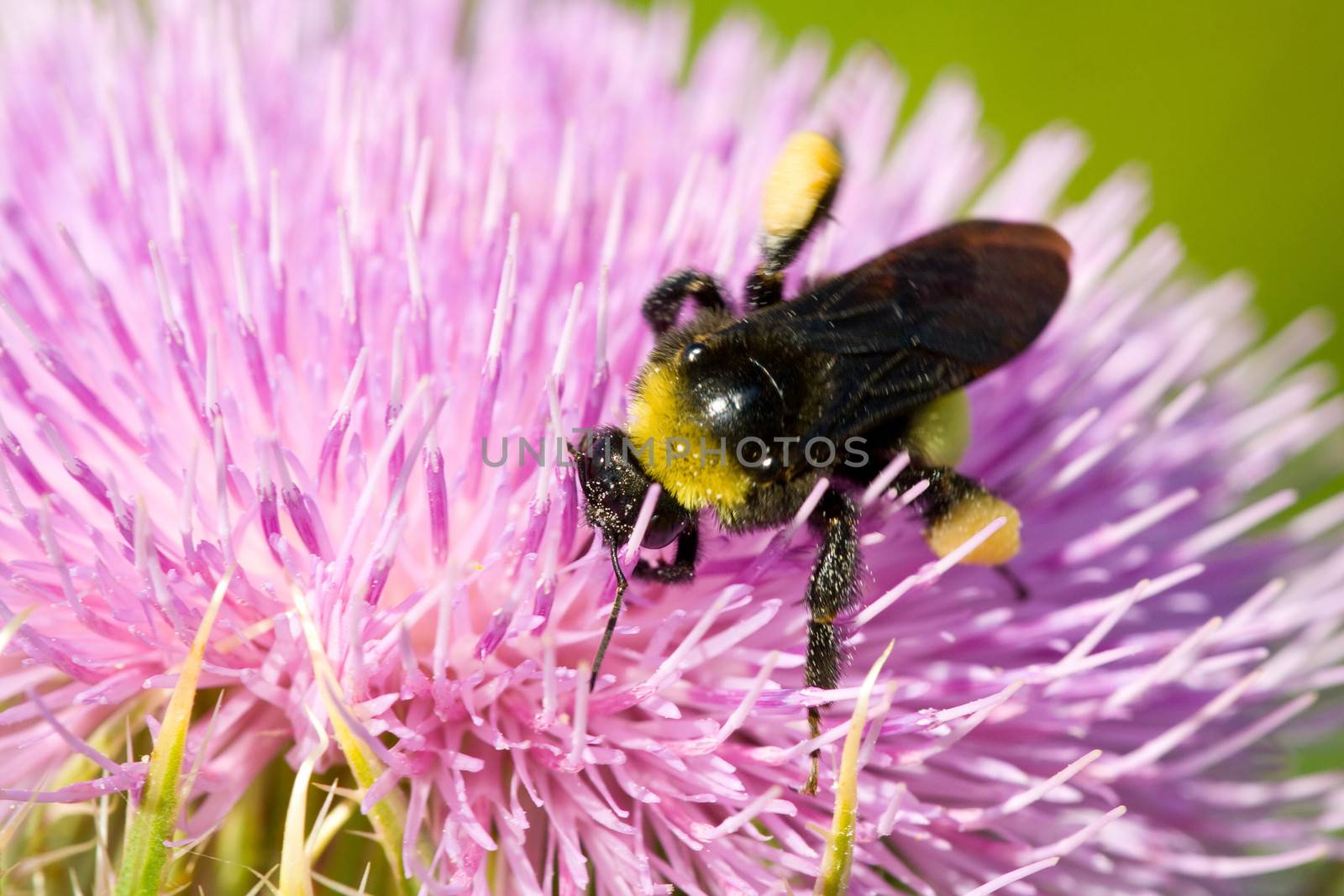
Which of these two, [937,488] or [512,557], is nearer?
[512,557]

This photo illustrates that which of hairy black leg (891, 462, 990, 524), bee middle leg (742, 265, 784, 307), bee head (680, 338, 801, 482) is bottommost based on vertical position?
bee head (680, 338, 801, 482)

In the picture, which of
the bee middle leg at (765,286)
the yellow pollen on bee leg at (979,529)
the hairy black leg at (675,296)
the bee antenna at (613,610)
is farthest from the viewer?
the bee middle leg at (765,286)

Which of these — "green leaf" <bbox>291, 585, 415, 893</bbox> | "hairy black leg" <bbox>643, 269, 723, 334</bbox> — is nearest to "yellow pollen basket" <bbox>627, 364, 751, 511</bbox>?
"hairy black leg" <bbox>643, 269, 723, 334</bbox>

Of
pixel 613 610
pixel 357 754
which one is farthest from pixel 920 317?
pixel 357 754

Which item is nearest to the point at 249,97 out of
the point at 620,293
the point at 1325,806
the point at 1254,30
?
the point at 620,293

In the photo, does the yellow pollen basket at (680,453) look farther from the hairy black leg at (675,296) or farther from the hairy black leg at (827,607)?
the hairy black leg at (675,296)

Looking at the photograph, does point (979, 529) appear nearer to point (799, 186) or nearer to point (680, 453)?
point (680, 453)

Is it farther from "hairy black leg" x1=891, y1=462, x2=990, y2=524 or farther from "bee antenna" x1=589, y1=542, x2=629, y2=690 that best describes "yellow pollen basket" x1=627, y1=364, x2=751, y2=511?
"hairy black leg" x1=891, y1=462, x2=990, y2=524

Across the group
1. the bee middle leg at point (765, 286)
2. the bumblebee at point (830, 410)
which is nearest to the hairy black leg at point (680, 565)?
the bumblebee at point (830, 410)
